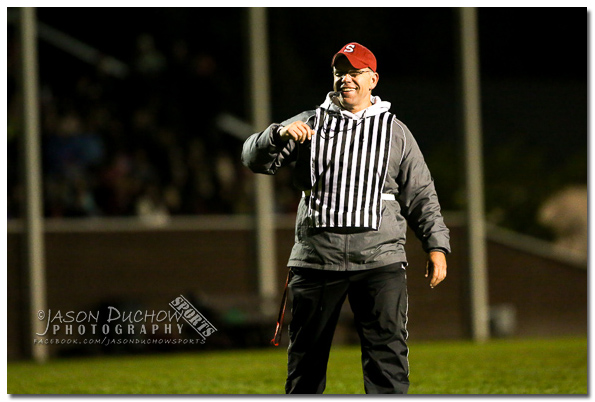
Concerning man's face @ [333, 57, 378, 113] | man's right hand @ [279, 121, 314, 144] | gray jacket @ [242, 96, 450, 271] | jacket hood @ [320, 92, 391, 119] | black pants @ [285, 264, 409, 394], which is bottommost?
black pants @ [285, 264, 409, 394]

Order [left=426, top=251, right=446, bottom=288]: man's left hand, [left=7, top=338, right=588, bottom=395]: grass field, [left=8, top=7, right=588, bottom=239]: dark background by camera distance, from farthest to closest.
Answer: [left=8, top=7, right=588, bottom=239]: dark background < [left=7, top=338, right=588, bottom=395]: grass field < [left=426, top=251, right=446, bottom=288]: man's left hand

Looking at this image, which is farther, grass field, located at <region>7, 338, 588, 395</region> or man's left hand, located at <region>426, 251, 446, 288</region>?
grass field, located at <region>7, 338, 588, 395</region>

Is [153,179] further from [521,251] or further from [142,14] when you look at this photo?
[521,251]

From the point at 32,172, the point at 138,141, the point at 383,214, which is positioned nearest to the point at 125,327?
the point at 32,172

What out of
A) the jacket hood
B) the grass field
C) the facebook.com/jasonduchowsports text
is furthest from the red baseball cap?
the facebook.com/jasonduchowsports text

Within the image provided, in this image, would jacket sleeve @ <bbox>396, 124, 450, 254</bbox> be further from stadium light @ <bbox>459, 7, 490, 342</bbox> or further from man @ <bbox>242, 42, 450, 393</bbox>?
stadium light @ <bbox>459, 7, 490, 342</bbox>

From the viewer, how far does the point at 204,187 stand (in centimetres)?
1508

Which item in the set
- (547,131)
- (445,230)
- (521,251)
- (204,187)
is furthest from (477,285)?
(445,230)

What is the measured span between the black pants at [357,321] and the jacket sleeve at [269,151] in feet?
1.66

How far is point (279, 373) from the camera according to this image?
905 centimetres

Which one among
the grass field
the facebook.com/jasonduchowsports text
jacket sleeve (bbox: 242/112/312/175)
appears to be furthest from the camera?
the facebook.com/jasonduchowsports text

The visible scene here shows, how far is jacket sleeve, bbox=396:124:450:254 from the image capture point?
533cm

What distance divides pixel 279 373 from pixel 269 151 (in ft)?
13.7

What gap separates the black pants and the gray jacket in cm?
7
